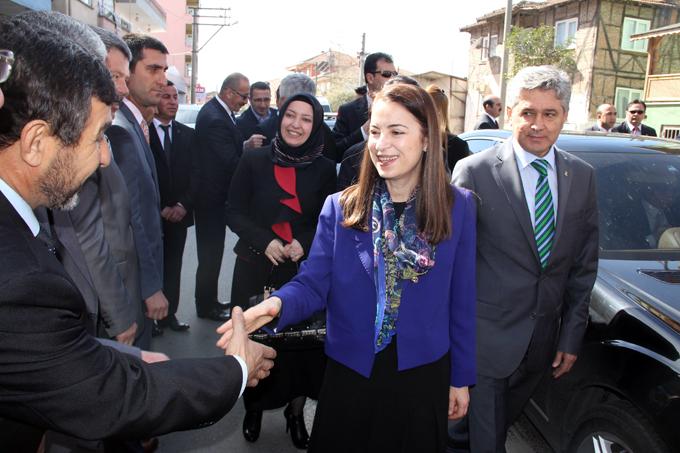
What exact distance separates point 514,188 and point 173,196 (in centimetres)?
337

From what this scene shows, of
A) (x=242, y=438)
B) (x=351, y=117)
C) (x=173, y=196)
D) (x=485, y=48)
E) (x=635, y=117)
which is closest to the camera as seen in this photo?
(x=242, y=438)

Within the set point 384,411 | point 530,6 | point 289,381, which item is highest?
point 530,6

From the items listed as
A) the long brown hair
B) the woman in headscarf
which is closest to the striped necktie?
the long brown hair

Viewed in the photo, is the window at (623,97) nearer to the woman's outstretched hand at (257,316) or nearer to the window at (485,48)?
the window at (485,48)

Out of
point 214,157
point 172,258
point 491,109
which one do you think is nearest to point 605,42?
point 491,109

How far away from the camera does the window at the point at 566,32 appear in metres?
30.5

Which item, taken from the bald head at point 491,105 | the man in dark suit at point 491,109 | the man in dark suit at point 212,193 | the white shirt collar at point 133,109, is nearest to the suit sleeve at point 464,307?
the white shirt collar at point 133,109

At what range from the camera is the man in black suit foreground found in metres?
1.21

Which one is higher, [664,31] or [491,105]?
[664,31]

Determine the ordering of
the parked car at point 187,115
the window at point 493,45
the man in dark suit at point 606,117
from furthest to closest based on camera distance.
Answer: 1. the window at point 493,45
2. the parked car at point 187,115
3. the man in dark suit at point 606,117

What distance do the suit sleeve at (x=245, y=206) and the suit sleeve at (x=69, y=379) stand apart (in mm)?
2040

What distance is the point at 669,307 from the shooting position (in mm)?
2377

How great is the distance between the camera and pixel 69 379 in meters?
1.28

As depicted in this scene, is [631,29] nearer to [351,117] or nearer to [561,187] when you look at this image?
[351,117]
